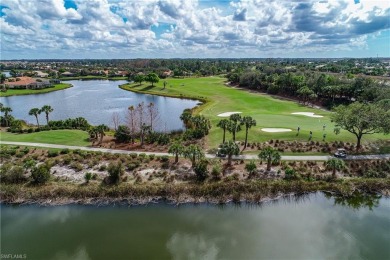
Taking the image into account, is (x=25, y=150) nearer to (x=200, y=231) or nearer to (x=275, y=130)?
(x=200, y=231)

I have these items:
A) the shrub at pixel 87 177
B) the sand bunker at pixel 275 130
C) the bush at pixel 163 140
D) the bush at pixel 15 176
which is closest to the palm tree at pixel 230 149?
the bush at pixel 163 140

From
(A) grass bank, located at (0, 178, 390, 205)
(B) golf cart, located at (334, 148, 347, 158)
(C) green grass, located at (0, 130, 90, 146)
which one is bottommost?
(A) grass bank, located at (0, 178, 390, 205)

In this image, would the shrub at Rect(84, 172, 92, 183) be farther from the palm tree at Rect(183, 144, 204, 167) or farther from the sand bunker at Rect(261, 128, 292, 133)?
the sand bunker at Rect(261, 128, 292, 133)

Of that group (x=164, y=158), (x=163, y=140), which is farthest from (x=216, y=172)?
(x=163, y=140)

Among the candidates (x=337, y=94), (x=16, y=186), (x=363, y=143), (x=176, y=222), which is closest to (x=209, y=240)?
(x=176, y=222)

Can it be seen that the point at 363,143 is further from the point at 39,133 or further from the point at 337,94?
the point at 39,133

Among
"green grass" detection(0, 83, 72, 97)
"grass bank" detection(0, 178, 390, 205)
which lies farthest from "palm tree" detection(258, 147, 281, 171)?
"green grass" detection(0, 83, 72, 97)
